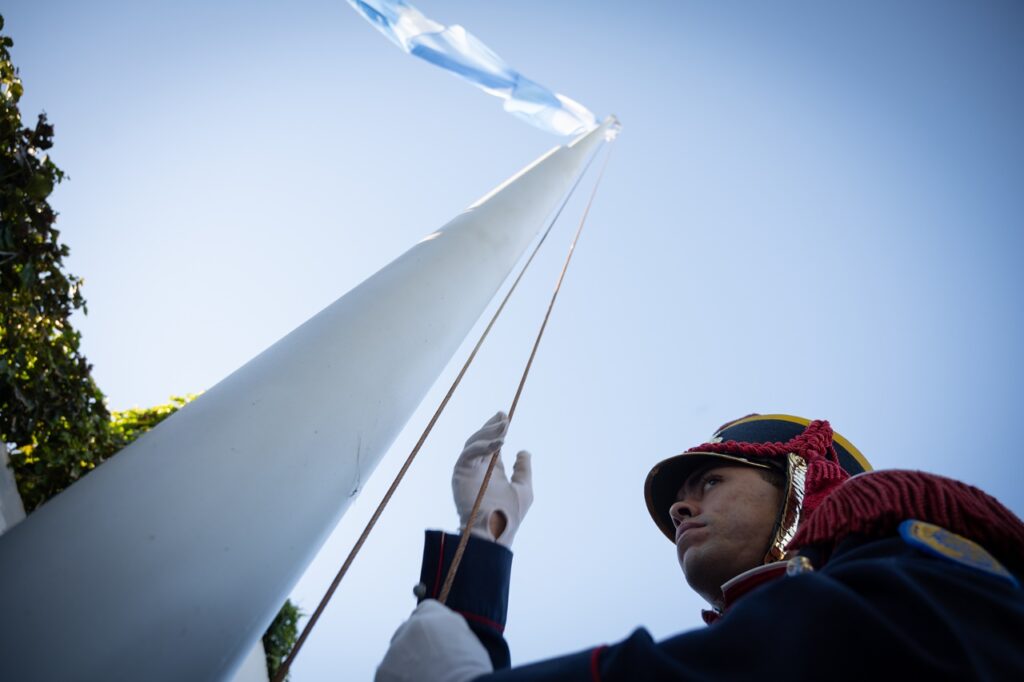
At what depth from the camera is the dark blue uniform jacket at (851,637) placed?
89 cm

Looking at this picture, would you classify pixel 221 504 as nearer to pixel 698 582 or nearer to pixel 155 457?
pixel 155 457

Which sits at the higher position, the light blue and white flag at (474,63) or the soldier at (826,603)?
the light blue and white flag at (474,63)

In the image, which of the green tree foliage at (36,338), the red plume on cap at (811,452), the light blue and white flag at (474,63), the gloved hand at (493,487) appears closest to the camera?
the gloved hand at (493,487)

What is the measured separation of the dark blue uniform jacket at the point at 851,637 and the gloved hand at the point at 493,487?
857 mm

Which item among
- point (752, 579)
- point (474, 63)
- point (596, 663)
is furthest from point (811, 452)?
point (474, 63)

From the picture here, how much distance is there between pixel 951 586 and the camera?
1027 millimetres

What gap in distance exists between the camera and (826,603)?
0.95m

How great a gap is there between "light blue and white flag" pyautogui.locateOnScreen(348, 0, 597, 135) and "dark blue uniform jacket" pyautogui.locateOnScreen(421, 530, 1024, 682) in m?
6.72

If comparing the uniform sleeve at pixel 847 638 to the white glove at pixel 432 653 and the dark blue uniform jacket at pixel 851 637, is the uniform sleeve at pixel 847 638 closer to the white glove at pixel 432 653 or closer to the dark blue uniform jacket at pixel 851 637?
the dark blue uniform jacket at pixel 851 637

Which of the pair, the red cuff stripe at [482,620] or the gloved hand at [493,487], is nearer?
the red cuff stripe at [482,620]

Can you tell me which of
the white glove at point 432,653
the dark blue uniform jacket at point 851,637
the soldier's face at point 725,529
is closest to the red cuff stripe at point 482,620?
the white glove at point 432,653

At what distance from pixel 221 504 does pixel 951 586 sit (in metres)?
1.41

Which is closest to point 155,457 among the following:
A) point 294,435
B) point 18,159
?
point 294,435

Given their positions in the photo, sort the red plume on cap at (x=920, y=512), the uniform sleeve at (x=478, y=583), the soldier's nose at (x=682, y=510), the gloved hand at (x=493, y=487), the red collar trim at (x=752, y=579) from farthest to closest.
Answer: the soldier's nose at (x=682, y=510)
the gloved hand at (x=493, y=487)
the red collar trim at (x=752, y=579)
the uniform sleeve at (x=478, y=583)
the red plume on cap at (x=920, y=512)
